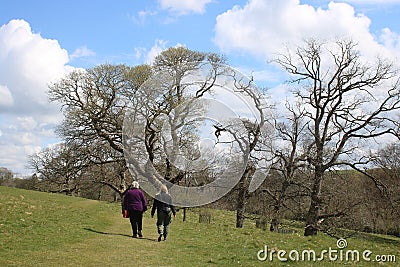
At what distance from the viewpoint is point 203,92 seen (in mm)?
20938

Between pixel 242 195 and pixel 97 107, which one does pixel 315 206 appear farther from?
pixel 97 107

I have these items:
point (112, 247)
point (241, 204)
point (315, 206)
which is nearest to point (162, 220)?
point (112, 247)

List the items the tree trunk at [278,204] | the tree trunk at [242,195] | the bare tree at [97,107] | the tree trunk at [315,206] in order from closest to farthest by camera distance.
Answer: the tree trunk at [315,206], the tree trunk at [278,204], the tree trunk at [242,195], the bare tree at [97,107]

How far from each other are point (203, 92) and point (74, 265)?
1323 cm

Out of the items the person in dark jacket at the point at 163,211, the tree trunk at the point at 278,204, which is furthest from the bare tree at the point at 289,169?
the person in dark jacket at the point at 163,211

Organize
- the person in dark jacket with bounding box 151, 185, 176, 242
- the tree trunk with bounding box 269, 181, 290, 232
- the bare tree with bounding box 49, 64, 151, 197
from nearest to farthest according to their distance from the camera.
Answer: the person in dark jacket with bounding box 151, 185, 176, 242, the tree trunk with bounding box 269, 181, 290, 232, the bare tree with bounding box 49, 64, 151, 197

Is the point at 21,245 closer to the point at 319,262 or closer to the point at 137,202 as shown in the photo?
the point at 137,202

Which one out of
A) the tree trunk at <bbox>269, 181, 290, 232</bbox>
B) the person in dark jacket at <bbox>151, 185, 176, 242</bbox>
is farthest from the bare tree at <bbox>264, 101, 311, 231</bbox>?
the person in dark jacket at <bbox>151, 185, 176, 242</bbox>

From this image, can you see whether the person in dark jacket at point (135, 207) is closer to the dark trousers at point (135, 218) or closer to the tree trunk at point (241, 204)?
the dark trousers at point (135, 218)

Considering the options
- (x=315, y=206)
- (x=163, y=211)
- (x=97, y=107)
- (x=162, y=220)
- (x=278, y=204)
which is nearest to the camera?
(x=163, y=211)

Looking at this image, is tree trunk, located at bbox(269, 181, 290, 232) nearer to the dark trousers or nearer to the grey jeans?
the grey jeans

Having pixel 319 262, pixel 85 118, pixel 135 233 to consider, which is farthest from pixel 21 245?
pixel 85 118

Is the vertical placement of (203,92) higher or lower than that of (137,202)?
higher

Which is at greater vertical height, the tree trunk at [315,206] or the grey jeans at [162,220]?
the tree trunk at [315,206]
